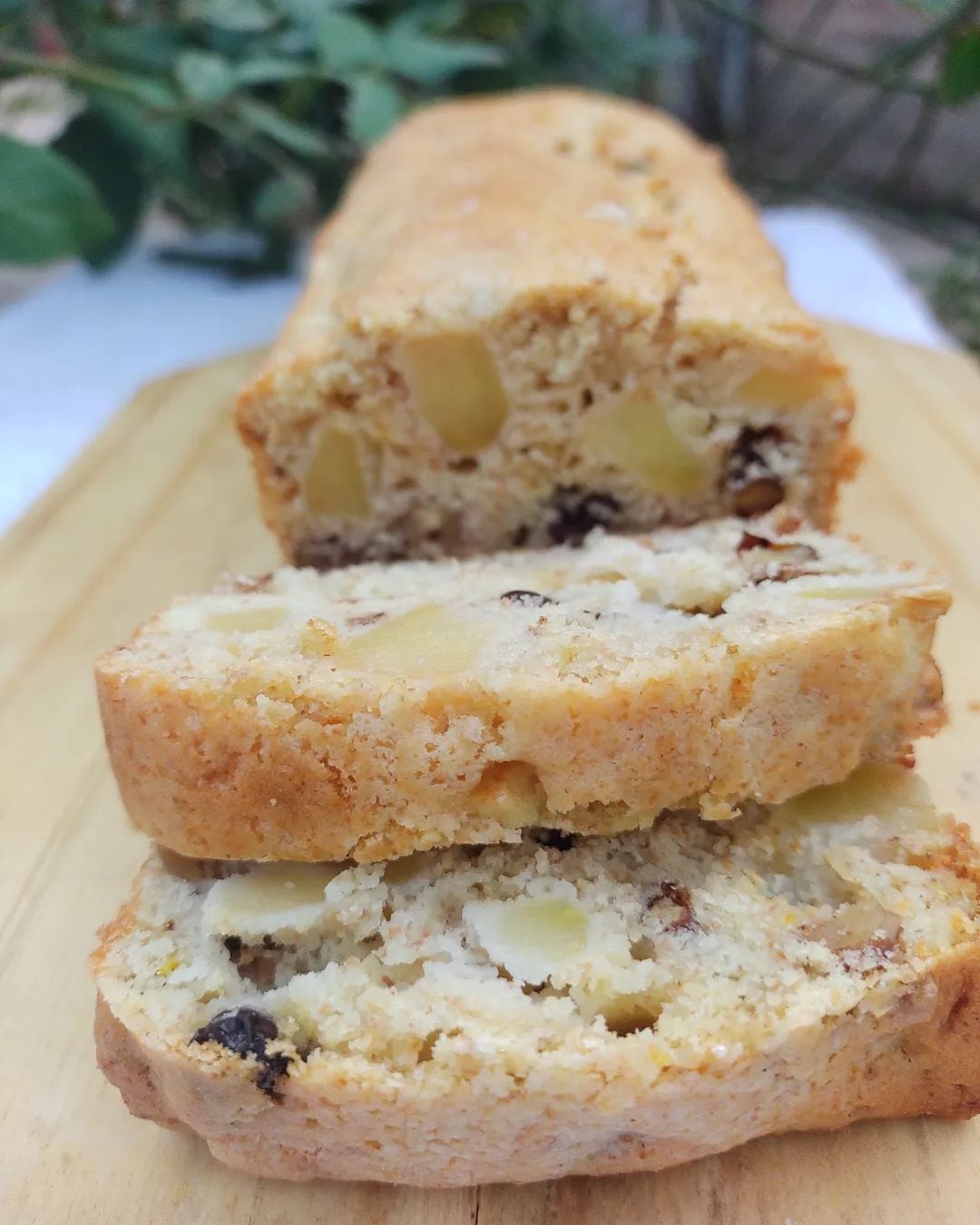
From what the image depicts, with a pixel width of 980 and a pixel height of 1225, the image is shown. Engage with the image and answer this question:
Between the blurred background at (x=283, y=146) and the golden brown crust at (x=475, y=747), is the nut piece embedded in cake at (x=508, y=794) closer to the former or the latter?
the golden brown crust at (x=475, y=747)

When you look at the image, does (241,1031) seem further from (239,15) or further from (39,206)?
(239,15)

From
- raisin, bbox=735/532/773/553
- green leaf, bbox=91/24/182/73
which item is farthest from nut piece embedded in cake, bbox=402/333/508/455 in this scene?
green leaf, bbox=91/24/182/73

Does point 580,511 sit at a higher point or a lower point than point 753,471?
lower

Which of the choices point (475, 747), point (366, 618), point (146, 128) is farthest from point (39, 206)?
point (475, 747)

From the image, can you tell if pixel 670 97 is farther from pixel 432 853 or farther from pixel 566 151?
pixel 432 853

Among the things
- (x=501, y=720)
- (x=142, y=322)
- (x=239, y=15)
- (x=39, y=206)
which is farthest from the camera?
(x=142, y=322)


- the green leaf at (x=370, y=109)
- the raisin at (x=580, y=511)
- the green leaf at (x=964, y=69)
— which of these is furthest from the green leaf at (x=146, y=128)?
the green leaf at (x=964, y=69)
